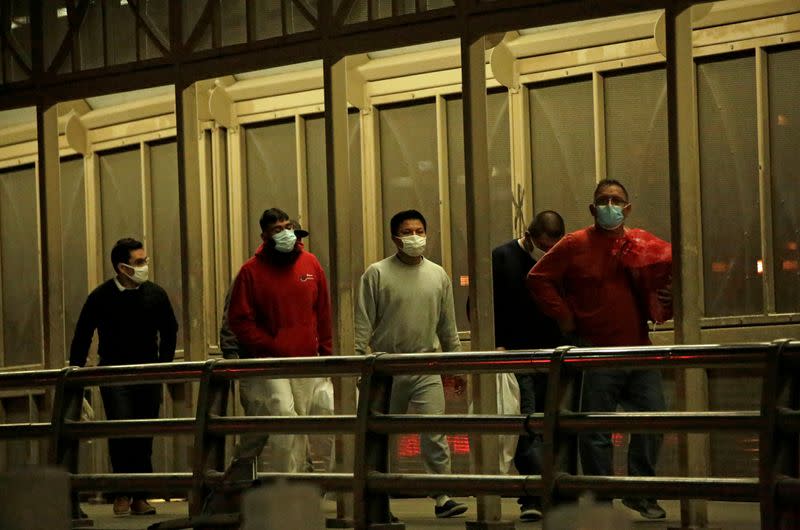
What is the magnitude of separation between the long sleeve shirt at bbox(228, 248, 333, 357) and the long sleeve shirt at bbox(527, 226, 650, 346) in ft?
6.16

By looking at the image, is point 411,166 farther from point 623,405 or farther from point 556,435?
point 556,435

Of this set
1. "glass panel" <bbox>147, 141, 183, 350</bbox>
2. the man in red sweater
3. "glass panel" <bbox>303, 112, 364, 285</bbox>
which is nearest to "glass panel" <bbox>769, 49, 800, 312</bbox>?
the man in red sweater

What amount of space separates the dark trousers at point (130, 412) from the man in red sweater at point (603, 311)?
139 inches

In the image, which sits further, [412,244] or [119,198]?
[119,198]

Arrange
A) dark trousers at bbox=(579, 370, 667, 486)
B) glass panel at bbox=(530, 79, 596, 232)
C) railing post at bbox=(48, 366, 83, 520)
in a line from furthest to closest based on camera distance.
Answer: glass panel at bbox=(530, 79, 596, 232)
railing post at bbox=(48, 366, 83, 520)
dark trousers at bbox=(579, 370, 667, 486)

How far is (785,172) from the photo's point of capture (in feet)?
43.9

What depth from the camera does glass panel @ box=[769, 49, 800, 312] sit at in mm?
13312

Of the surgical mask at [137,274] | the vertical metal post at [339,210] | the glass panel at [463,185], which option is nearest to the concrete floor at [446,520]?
the vertical metal post at [339,210]

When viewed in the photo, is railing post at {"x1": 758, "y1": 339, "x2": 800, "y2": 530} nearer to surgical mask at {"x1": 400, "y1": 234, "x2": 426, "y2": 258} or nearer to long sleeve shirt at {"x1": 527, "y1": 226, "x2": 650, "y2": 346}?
long sleeve shirt at {"x1": 527, "y1": 226, "x2": 650, "y2": 346}

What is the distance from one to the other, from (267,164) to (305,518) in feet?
40.6

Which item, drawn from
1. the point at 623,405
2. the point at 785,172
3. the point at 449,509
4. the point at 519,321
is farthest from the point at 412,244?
the point at 785,172

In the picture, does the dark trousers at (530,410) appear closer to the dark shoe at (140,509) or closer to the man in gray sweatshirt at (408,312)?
the man in gray sweatshirt at (408,312)

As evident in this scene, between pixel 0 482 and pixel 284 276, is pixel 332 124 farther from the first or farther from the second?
pixel 0 482

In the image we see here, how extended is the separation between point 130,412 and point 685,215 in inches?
191
